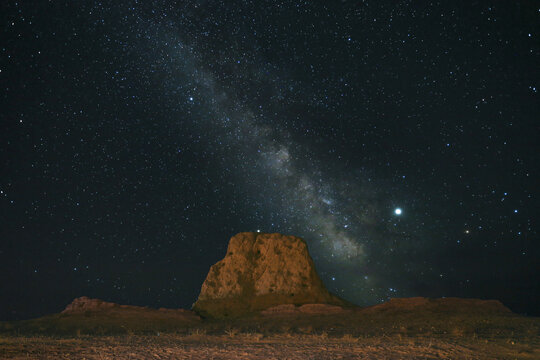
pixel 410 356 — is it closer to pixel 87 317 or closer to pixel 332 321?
pixel 332 321

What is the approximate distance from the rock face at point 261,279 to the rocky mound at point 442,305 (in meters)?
6.03

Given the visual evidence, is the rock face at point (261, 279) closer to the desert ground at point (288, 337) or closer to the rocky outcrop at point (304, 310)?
the rocky outcrop at point (304, 310)

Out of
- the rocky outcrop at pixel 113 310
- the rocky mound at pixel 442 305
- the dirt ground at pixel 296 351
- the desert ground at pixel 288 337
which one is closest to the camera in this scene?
the dirt ground at pixel 296 351

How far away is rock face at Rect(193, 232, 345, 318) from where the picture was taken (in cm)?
3123

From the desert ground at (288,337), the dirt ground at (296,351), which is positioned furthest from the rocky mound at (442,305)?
the dirt ground at (296,351)

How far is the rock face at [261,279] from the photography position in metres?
31.2

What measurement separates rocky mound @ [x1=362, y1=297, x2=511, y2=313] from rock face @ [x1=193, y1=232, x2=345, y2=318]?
6.03 metres

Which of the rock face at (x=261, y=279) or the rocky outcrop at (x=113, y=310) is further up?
the rock face at (x=261, y=279)

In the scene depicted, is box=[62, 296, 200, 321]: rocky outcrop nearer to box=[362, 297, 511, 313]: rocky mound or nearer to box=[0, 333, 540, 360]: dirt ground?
box=[362, 297, 511, 313]: rocky mound

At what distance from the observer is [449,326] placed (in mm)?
18734

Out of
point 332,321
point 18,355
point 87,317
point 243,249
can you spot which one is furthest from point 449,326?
point 87,317

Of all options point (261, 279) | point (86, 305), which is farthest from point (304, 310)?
point (86, 305)


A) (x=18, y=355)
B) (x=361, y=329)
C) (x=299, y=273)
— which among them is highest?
(x=299, y=273)

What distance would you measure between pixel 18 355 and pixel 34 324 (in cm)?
1669
